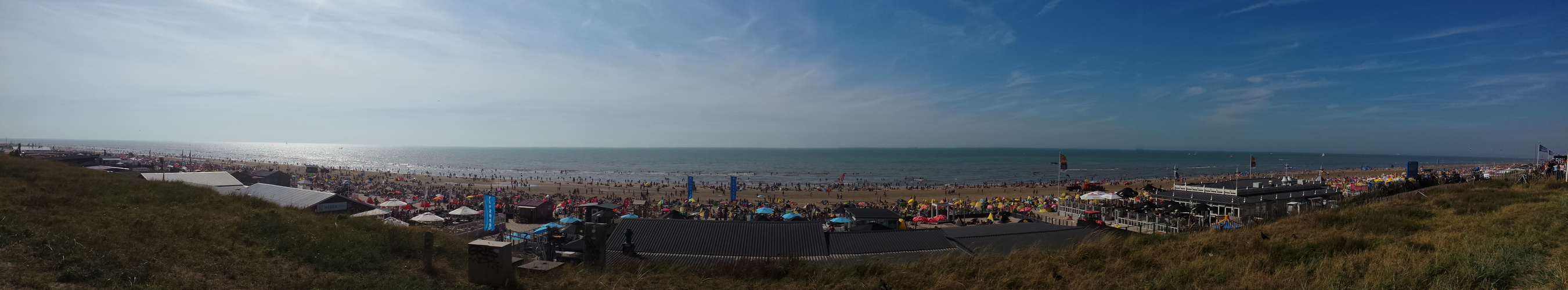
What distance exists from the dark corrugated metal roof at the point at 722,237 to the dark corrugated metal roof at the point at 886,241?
316 millimetres

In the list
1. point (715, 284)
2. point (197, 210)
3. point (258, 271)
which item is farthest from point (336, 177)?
point (715, 284)

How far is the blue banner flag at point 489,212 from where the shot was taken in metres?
19.4

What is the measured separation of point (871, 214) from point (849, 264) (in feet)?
42.4

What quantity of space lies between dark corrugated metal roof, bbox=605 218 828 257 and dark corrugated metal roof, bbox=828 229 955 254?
1.04 ft

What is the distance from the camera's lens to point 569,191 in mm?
50031

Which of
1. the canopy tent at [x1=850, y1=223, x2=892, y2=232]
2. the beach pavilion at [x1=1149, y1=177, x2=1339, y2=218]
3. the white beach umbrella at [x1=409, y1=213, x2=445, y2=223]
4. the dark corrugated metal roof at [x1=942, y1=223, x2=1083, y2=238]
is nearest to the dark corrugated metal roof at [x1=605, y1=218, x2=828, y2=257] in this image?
the dark corrugated metal roof at [x1=942, y1=223, x2=1083, y2=238]

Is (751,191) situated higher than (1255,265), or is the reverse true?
(1255,265)

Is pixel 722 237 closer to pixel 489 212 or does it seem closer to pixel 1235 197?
pixel 489 212

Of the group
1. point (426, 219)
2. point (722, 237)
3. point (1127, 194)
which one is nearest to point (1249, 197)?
point (1127, 194)

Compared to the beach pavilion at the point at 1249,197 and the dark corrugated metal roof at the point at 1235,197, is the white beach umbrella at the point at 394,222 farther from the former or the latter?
the dark corrugated metal roof at the point at 1235,197

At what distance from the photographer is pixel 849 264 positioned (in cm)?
791

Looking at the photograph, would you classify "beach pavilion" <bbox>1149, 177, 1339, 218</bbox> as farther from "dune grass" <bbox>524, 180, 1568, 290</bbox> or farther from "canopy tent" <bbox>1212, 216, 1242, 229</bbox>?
"dune grass" <bbox>524, 180, 1568, 290</bbox>

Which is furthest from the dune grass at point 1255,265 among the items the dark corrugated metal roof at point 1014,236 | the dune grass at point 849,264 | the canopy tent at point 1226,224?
the canopy tent at point 1226,224

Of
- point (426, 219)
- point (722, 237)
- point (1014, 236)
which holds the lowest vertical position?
point (426, 219)
